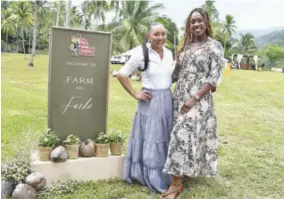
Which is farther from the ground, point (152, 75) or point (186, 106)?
point (152, 75)

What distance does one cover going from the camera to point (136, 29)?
22.9 m

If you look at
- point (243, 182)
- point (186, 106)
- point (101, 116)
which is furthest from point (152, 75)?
point (243, 182)

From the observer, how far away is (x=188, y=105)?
307cm

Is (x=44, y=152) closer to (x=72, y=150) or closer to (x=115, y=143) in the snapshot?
(x=72, y=150)

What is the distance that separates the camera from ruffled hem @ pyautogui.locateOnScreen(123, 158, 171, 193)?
10.8 ft

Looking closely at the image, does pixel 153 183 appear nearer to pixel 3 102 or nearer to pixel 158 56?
pixel 158 56

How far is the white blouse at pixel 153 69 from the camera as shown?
10.5 feet

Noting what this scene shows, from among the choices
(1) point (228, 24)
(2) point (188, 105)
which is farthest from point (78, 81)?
(1) point (228, 24)

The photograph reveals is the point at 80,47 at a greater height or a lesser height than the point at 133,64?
greater

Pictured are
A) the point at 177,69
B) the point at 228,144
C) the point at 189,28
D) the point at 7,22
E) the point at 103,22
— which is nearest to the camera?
the point at 189,28

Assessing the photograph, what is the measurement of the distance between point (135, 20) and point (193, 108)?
20.5m

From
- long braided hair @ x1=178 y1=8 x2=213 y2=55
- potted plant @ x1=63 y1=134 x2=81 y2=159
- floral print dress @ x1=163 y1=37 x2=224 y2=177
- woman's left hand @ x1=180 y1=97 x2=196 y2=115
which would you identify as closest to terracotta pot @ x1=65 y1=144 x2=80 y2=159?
potted plant @ x1=63 y1=134 x2=81 y2=159

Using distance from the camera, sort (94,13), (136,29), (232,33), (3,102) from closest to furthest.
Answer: (3,102) → (136,29) → (94,13) → (232,33)

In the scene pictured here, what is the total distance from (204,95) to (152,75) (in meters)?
0.49
